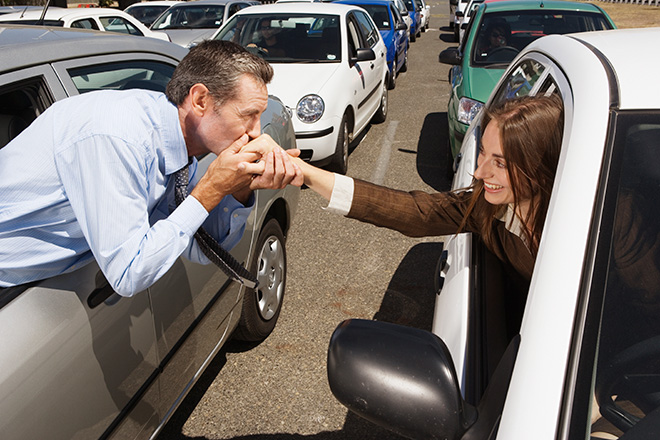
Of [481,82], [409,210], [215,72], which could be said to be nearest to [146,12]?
[481,82]

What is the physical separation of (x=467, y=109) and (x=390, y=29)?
18.5 ft

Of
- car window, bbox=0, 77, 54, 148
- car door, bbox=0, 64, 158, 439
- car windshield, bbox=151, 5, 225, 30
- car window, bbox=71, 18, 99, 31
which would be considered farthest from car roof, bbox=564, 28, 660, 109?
car windshield, bbox=151, 5, 225, 30

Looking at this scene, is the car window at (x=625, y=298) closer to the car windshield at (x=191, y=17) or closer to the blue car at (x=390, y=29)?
the blue car at (x=390, y=29)

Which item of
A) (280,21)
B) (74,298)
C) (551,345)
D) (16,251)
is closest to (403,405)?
(551,345)

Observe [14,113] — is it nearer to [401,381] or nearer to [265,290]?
[265,290]

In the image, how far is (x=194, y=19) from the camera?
1056cm

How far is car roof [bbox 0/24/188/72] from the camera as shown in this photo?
185cm

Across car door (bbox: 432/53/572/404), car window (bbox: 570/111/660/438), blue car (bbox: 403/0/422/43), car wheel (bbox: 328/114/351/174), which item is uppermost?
car window (bbox: 570/111/660/438)

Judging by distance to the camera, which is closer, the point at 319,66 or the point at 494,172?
the point at 494,172

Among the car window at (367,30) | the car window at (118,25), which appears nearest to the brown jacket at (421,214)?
the car window at (367,30)

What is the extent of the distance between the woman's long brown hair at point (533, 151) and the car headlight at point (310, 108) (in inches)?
143

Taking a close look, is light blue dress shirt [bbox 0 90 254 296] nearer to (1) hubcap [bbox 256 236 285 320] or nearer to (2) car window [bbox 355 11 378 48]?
(1) hubcap [bbox 256 236 285 320]

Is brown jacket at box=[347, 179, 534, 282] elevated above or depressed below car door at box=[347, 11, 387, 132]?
above

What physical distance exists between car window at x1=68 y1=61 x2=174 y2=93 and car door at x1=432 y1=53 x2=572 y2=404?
4.88 feet
